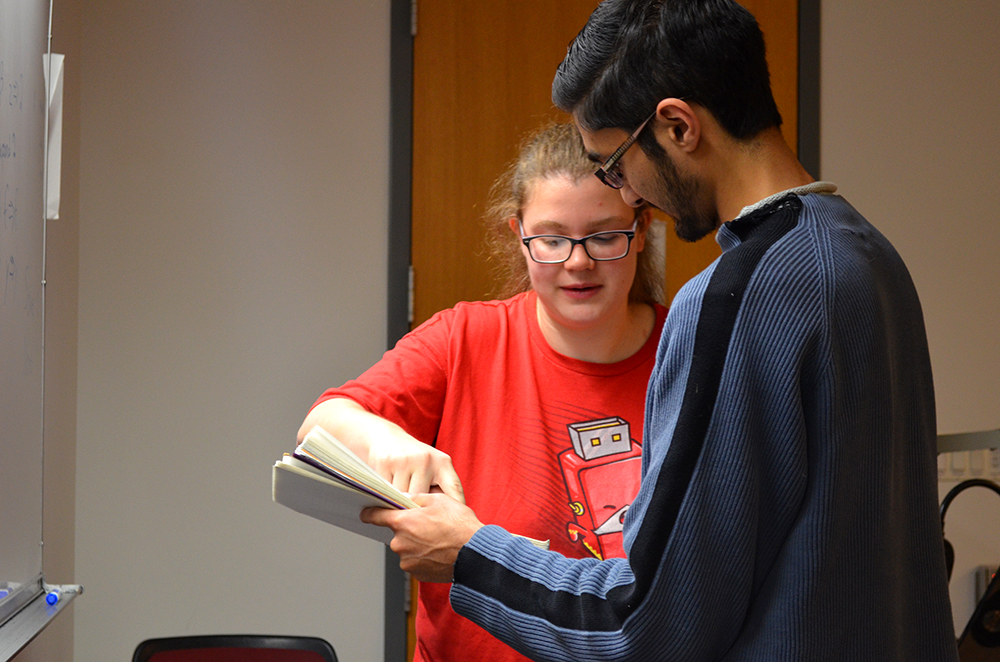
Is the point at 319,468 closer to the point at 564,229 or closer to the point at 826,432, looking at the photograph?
the point at 826,432

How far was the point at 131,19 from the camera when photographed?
92.0 inches

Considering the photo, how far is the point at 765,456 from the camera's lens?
0.67 metres

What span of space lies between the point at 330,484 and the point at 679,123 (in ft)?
1.80

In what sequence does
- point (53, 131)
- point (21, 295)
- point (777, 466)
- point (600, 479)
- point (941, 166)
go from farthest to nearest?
1. point (941, 166)
2. point (53, 131)
3. point (21, 295)
4. point (600, 479)
5. point (777, 466)

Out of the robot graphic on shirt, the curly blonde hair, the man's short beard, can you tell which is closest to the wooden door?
the curly blonde hair

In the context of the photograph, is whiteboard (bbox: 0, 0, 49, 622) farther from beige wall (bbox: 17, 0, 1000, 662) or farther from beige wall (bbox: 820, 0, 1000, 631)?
beige wall (bbox: 820, 0, 1000, 631)

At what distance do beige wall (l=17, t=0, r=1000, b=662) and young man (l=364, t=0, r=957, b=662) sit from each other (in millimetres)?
1736

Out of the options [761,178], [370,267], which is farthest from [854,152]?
[761,178]

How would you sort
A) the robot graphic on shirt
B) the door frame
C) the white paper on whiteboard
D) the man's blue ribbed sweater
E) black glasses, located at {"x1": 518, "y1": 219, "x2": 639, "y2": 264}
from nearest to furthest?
1. the man's blue ribbed sweater
2. the robot graphic on shirt
3. black glasses, located at {"x1": 518, "y1": 219, "x2": 639, "y2": 264}
4. the white paper on whiteboard
5. the door frame

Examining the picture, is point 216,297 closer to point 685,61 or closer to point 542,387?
point 542,387

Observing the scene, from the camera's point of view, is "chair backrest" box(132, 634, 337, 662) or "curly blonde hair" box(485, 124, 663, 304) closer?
"curly blonde hair" box(485, 124, 663, 304)

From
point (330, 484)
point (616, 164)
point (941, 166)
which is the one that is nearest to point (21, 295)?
point (330, 484)

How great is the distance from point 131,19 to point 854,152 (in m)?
2.32

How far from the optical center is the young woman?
118 cm
